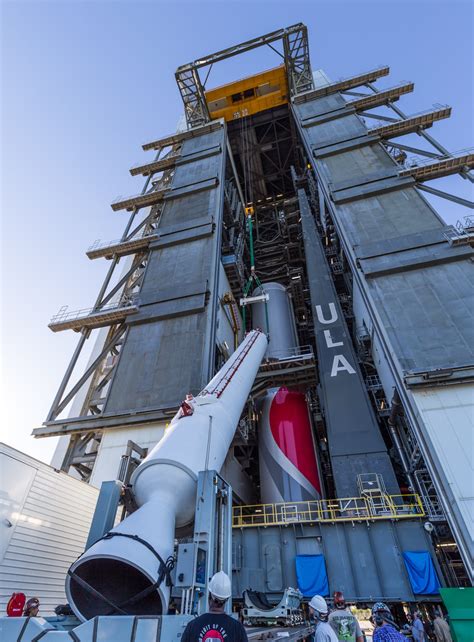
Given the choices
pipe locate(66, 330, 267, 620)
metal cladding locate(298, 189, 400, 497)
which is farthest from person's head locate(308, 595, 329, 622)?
metal cladding locate(298, 189, 400, 497)

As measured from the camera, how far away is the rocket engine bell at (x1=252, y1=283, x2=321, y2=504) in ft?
53.7

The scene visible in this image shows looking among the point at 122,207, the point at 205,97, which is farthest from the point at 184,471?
the point at 205,97

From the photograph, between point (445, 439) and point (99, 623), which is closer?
point (99, 623)

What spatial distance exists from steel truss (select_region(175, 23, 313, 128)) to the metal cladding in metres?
20.6

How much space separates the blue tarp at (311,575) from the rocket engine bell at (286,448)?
4.37 meters

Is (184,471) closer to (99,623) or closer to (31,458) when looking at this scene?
(99,623)

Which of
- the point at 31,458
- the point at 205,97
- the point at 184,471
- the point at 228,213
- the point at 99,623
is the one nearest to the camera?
the point at 99,623

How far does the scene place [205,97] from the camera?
3356 centimetres

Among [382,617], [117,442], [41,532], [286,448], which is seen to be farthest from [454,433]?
[117,442]

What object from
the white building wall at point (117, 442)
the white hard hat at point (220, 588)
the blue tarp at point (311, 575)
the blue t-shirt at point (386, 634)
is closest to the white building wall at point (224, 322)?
the white building wall at point (117, 442)

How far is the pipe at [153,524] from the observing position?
482cm

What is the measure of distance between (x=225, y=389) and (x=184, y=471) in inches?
136

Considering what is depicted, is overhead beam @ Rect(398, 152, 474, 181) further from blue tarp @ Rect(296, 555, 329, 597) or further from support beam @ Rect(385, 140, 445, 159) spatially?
blue tarp @ Rect(296, 555, 329, 597)

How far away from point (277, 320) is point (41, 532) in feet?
63.2
